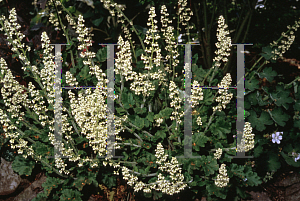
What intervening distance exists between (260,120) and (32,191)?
2391mm

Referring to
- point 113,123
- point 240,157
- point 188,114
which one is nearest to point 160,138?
point 188,114

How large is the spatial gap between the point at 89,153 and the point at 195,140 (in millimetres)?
1135

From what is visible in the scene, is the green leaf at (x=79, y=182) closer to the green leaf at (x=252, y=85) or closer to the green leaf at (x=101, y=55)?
the green leaf at (x=101, y=55)

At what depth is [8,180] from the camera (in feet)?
9.45

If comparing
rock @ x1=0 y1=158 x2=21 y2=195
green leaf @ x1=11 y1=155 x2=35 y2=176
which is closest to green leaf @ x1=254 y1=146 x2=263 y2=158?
green leaf @ x1=11 y1=155 x2=35 y2=176

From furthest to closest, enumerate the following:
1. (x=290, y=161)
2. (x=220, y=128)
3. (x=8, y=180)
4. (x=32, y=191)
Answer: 1. (x=8, y=180)
2. (x=32, y=191)
3. (x=290, y=161)
4. (x=220, y=128)

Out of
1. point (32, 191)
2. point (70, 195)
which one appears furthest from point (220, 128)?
point (32, 191)

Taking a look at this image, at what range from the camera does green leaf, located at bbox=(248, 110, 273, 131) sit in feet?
8.08

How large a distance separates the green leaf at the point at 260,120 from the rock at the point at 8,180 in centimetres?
249

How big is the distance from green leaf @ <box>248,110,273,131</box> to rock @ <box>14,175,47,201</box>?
7.15 feet

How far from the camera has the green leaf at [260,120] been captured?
2.46 metres

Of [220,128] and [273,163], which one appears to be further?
[273,163]

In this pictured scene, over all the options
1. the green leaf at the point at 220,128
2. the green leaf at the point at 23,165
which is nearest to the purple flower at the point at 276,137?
the green leaf at the point at 220,128

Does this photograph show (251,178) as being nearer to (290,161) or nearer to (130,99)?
(290,161)
